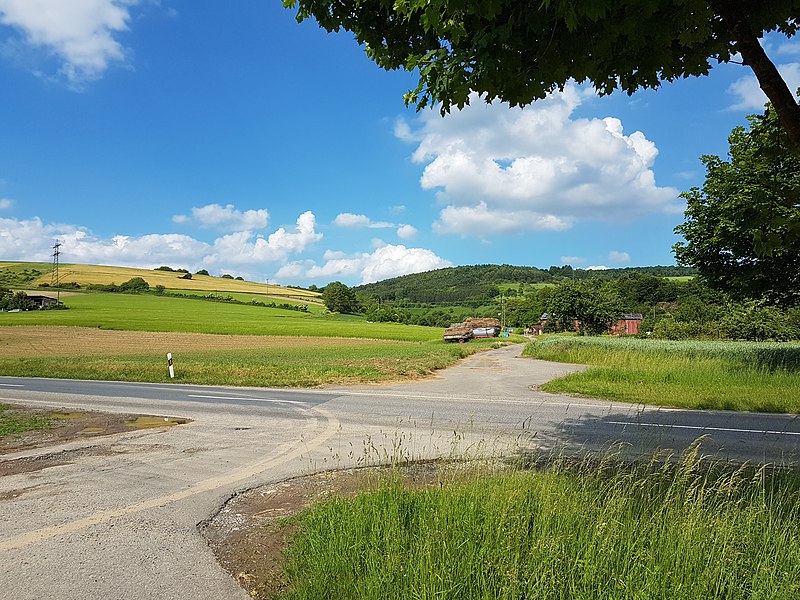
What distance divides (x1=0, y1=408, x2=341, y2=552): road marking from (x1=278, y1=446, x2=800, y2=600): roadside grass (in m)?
2.19

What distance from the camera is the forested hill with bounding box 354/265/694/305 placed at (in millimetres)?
150750

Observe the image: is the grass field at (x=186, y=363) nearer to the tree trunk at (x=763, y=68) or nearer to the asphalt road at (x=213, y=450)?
the asphalt road at (x=213, y=450)

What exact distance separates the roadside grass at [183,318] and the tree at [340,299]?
18487 mm

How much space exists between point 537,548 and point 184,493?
14.5ft

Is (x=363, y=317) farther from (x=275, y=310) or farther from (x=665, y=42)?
(x=665, y=42)

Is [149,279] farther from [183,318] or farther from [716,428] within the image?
[716,428]

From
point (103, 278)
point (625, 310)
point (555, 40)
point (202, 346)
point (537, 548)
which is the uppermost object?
point (103, 278)

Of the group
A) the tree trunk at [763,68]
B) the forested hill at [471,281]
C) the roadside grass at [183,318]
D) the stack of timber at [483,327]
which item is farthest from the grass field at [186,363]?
the forested hill at [471,281]

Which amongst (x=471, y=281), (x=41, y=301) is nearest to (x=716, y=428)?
(x=41, y=301)

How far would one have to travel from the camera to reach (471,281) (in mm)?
177875

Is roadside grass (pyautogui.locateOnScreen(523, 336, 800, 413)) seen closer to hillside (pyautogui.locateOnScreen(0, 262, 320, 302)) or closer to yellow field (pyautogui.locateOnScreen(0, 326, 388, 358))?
yellow field (pyautogui.locateOnScreen(0, 326, 388, 358))

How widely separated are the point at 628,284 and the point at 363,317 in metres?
68.9

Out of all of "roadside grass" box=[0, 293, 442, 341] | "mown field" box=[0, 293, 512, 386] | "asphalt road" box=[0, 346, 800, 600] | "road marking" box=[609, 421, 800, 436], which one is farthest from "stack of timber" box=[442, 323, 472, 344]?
"road marking" box=[609, 421, 800, 436]

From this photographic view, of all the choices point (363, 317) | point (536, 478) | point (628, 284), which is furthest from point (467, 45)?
point (628, 284)
